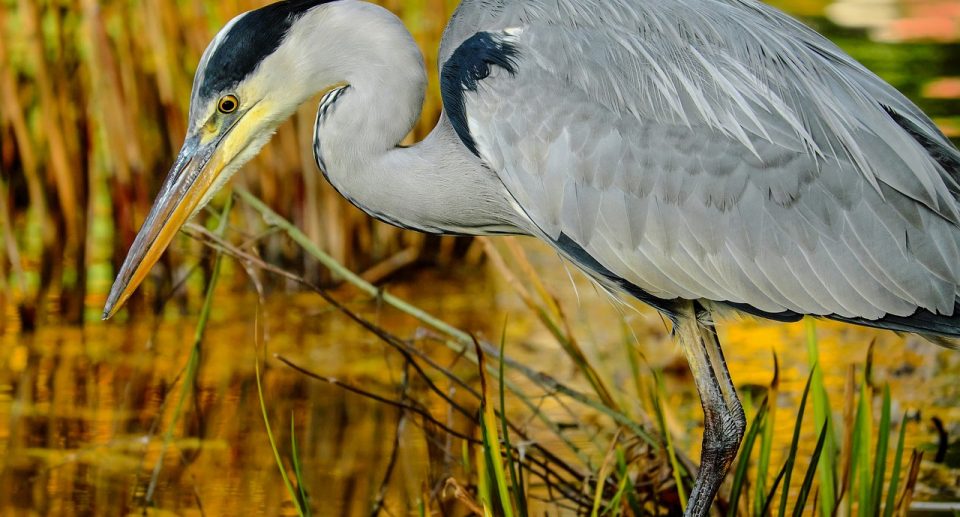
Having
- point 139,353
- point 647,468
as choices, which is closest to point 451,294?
point 139,353

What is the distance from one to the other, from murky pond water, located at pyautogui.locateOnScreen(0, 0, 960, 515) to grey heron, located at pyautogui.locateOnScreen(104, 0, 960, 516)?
386 mm

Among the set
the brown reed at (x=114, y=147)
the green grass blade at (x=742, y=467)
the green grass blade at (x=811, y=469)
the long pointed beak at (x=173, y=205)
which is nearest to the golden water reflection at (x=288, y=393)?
the brown reed at (x=114, y=147)

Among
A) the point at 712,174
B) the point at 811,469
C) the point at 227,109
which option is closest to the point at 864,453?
the point at 811,469

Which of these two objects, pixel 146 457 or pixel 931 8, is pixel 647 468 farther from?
pixel 931 8

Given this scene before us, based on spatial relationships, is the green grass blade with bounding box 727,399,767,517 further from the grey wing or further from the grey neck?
the grey neck

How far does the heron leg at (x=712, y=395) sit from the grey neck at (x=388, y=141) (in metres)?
0.56

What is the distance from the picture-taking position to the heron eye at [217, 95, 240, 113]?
3160 millimetres

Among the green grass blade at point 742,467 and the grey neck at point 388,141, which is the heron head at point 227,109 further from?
the green grass blade at point 742,467

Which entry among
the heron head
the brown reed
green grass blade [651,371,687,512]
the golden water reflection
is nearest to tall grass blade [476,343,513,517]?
green grass blade [651,371,687,512]

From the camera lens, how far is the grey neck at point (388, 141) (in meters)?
3.21

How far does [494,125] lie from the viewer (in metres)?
3.12

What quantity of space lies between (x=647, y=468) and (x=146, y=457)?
1.60 meters

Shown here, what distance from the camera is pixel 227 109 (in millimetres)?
3180

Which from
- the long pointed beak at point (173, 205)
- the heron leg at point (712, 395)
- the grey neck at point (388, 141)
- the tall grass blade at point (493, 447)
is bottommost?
the tall grass blade at point (493, 447)
